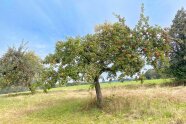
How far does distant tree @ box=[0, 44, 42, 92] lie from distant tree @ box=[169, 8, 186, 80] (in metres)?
19.9

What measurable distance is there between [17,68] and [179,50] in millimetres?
24326

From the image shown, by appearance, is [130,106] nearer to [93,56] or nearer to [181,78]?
[93,56]

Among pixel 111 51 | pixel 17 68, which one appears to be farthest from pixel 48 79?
pixel 17 68

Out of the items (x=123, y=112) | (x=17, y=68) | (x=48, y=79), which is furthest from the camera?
(x=17, y=68)

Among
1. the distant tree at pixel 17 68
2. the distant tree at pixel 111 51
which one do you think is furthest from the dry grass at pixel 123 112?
the distant tree at pixel 17 68

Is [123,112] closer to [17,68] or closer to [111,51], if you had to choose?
[111,51]

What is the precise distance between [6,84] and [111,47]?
1142 inches

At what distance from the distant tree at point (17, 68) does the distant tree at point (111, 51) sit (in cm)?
2446

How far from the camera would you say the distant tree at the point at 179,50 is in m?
39.5

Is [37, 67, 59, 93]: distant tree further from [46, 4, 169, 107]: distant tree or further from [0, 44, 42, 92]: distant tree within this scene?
[0, 44, 42, 92]: distant tree

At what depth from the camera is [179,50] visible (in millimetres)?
39875

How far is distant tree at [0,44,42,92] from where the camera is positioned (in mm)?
42719

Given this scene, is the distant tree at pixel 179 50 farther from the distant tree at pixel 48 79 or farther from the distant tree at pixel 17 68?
the distant tree at pixel 48 79

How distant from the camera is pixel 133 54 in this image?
18.0 meters
